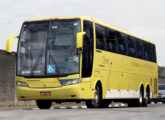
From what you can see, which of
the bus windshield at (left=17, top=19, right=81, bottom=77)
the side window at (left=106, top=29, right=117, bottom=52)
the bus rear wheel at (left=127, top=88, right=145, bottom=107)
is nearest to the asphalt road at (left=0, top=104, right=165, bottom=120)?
the bus windshield at (left=17, top=19, right=81, bottom=77)

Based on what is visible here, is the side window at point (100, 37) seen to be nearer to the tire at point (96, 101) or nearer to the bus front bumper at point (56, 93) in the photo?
the tire at point (96, 101)

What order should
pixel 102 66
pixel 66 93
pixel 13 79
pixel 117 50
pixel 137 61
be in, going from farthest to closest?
pixel 13 79 → pixel 137 61 → pixel 117 50 → pixel 102 66 → pixel 66 93

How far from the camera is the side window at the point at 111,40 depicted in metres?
24.3

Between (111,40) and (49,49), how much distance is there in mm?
4245

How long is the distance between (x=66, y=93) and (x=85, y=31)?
2571 millimetres

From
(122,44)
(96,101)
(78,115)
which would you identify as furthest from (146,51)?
(78,115)

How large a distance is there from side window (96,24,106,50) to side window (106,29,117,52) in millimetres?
643

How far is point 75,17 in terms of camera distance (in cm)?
2173

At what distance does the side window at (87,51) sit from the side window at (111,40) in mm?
2289

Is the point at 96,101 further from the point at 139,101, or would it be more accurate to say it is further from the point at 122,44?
the point at 139,101

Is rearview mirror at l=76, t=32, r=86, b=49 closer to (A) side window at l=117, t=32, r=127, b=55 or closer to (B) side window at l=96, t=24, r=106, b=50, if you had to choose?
(B) side window at l=96, t=24, r=106, b=50

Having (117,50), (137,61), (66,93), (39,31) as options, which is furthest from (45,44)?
(137,61)

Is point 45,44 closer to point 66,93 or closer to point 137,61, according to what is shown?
point 66,93

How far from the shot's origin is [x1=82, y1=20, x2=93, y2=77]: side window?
21.4 metres
